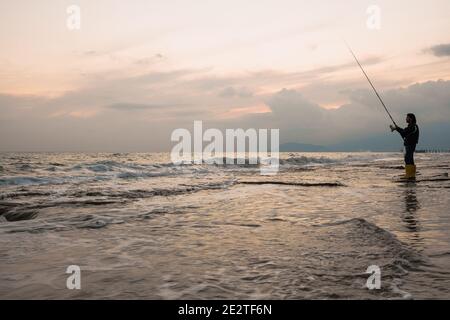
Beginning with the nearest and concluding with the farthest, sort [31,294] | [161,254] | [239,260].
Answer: [31,294]
[239,260]
[161,254]

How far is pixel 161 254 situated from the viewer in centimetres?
461

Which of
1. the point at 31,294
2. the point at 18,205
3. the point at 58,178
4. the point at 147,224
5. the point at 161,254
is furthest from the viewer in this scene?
the point at 58,178

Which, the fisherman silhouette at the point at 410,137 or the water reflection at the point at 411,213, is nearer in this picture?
the water reflection at the point at 411,213

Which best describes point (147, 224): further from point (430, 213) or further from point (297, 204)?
point (430, 213)

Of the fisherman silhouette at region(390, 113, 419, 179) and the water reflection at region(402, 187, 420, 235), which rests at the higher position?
the fisherman silhouette at region(390, 113, 419, 179)

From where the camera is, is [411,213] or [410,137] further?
[410,137]

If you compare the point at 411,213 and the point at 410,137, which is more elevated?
the point at 410,137

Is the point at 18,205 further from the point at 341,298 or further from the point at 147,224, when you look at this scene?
the point at 341,298

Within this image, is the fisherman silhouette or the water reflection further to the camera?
the fisherman silhouette

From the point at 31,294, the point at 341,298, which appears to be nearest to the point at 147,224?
the point at 31,294

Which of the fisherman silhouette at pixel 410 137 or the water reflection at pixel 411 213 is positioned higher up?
the fisherman silhouette at pixel 410 137
